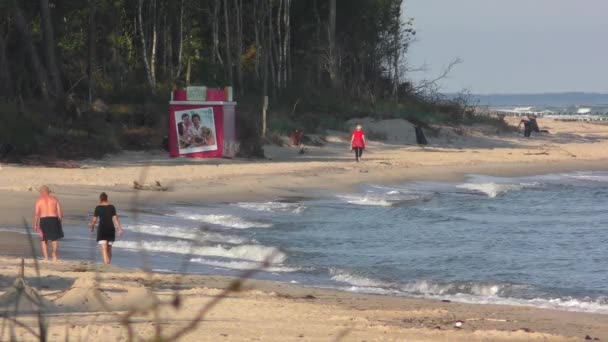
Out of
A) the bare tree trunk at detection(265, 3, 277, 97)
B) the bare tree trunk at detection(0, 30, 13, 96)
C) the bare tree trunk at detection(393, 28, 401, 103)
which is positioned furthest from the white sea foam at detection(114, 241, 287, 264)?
the bare tree trunk at detection(393, 28, 401, 103)

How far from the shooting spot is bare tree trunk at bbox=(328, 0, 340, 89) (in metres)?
47.6

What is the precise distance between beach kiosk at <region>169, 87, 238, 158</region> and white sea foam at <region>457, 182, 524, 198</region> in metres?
6.89

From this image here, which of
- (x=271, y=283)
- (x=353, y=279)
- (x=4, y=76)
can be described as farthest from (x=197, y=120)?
(x=271, y=283)

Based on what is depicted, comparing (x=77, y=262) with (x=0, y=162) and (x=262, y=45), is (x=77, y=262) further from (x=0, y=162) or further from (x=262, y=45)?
(x=262, y=45)

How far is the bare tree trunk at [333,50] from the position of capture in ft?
156

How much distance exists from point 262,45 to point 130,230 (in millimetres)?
30285

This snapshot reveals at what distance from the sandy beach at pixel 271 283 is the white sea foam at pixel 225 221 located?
134 cm

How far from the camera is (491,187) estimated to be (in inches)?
1143

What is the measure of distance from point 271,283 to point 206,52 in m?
35.3

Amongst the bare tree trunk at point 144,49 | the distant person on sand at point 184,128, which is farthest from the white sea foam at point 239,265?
the bare tree trunk at point 144,49

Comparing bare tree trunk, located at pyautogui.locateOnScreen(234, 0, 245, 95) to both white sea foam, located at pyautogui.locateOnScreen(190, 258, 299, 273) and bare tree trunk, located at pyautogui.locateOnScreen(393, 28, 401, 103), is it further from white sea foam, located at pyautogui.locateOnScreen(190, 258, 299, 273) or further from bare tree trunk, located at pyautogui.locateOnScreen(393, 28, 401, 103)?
white sea foam, located at pyautogui.locateOnScreen(190, 258, 299, 273)

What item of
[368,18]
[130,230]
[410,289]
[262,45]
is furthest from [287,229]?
[368,18]

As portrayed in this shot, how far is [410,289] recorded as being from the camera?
13539mm

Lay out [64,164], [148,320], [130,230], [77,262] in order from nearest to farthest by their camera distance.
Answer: [148,320] < [77,262] < [130,230] < [64,164]
